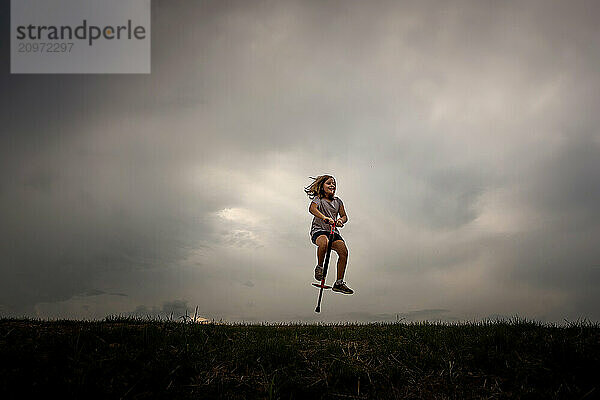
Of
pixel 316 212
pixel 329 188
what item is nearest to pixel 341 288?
pixel 316 212

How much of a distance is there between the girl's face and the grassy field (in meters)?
3.70

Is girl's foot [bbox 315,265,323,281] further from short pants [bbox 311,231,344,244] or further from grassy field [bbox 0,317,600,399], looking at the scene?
grassy field [bbox 0,317,600,399]

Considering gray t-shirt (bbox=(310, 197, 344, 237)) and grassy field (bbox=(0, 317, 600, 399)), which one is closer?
grassy field (bbox=(0, 317, 600, 399))

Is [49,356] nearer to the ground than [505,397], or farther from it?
farther from it

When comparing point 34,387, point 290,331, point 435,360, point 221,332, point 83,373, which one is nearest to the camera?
point 34,387

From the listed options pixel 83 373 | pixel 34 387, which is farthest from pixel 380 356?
pixel 34 387

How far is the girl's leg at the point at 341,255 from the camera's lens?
37.3 feet

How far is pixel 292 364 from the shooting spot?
885 cm

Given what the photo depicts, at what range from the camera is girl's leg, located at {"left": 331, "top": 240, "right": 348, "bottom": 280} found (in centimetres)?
1138

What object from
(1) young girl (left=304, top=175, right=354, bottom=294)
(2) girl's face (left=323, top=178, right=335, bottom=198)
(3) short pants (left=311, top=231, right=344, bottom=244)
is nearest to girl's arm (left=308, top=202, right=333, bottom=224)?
(1) young girl (left=304, top=175, right=354, bottom=294)

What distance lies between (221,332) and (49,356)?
3.92 metres

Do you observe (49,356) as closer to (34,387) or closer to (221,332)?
(34,387)

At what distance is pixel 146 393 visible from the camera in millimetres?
7172

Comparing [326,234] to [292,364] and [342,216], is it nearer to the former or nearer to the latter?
[342,216]
